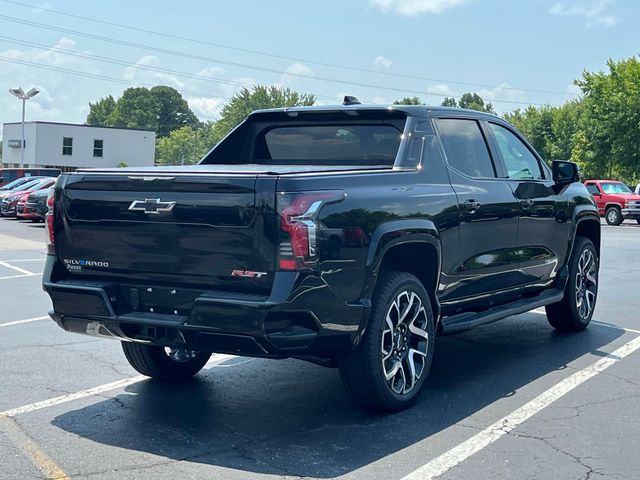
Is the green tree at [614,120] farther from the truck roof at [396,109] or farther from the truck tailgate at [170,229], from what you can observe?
the truck tailgate at [170,229]

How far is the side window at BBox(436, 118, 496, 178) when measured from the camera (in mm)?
6199

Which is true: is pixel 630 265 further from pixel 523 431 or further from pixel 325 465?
pixel 325 465

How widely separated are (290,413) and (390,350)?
756 millimetres

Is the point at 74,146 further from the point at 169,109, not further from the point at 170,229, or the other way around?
the point at 169,109

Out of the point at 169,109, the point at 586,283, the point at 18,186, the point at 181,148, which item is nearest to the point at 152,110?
the point at 169,109

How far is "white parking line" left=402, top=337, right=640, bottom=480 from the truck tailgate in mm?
1280

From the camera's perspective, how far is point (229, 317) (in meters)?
4.51

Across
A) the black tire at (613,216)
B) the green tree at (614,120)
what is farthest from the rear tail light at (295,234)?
the green tree at (614,120)

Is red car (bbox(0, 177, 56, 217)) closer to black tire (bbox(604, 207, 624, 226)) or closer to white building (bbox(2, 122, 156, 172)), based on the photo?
black tire (bbox(604, 207, 624, 226))

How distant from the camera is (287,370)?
6.51 meters

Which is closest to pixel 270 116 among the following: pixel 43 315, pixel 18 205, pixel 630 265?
pixel 43 315

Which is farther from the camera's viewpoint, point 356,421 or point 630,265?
point 630,265

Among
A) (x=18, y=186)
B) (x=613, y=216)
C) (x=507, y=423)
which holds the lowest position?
(x=18, y=186)

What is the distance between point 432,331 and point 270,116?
89.6 inches
